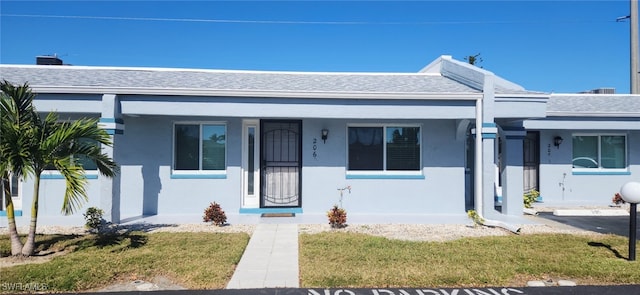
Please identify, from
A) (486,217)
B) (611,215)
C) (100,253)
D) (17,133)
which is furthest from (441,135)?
(17,133)

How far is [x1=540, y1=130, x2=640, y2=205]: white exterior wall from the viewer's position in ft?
43.5

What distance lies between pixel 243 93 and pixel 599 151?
39.4 ft

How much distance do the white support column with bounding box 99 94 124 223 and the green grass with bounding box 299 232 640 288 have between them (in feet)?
14.3

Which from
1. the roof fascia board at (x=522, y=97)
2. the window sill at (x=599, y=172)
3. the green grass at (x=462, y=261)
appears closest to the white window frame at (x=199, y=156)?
the green grass at (x=462, y=261)

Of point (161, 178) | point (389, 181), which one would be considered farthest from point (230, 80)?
point (389, 181)

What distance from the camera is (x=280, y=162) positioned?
1070cm

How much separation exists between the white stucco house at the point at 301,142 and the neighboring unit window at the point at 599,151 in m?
4.25

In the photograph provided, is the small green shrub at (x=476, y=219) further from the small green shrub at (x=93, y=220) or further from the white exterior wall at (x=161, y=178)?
the small green shrub at (x=93, y=220)

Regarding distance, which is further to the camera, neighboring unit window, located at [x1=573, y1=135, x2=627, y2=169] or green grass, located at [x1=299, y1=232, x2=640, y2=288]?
neighboring unit window, located at [x1=573, y1=135, x2=627, y2=169]

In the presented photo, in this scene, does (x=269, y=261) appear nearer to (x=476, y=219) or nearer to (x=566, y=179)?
(x=476, y=219)

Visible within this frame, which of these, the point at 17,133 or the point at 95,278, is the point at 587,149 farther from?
the point at 17,133

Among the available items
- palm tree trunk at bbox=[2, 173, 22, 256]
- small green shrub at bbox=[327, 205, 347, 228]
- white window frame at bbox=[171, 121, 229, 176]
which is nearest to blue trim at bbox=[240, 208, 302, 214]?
white window frame at bbox=[171, 121, 229, 176]

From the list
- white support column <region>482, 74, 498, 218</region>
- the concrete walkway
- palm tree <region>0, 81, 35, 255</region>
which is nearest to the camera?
the concrete walkway

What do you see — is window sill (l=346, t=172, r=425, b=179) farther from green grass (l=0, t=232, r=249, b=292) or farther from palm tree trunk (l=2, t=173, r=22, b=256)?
palm tree trunk (l=2, t=173, r=22, b=256)
